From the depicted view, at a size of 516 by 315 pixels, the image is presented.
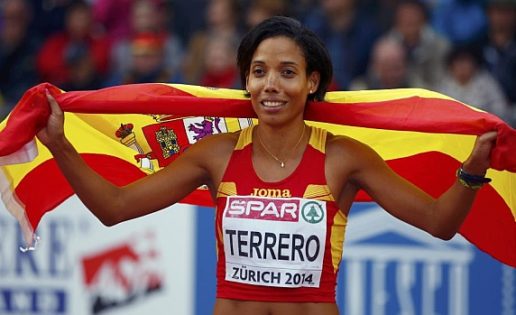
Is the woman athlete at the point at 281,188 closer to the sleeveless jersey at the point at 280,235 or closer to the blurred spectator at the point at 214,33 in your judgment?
the sleeveless jersey at the point at 280,235

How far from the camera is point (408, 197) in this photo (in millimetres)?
4605

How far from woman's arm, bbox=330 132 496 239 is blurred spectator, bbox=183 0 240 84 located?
4813mm

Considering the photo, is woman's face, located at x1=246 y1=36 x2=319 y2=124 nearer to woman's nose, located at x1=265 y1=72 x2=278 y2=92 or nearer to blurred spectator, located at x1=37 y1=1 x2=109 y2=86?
woman's nose, located at x1=265 y1=72 x2=278 y2=92

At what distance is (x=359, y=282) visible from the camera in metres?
7.60

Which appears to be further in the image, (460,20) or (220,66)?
(460,20)

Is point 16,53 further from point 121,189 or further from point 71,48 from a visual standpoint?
point 121,189

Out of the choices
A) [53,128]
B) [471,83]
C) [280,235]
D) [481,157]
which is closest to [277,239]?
[280,235]

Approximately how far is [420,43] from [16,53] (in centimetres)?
318

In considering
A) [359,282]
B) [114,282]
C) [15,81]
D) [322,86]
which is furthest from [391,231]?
[15,81]

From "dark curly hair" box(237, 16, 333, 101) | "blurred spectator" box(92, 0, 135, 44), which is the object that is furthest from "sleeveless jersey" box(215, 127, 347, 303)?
"blurred spectator" box(92, 0, 135, 44)

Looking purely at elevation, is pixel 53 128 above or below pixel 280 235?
above

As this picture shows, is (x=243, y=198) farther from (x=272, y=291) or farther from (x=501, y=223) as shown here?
→ (x=501, y=223)

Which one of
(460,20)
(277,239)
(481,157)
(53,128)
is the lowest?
(277,239)

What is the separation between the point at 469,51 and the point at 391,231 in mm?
2000
